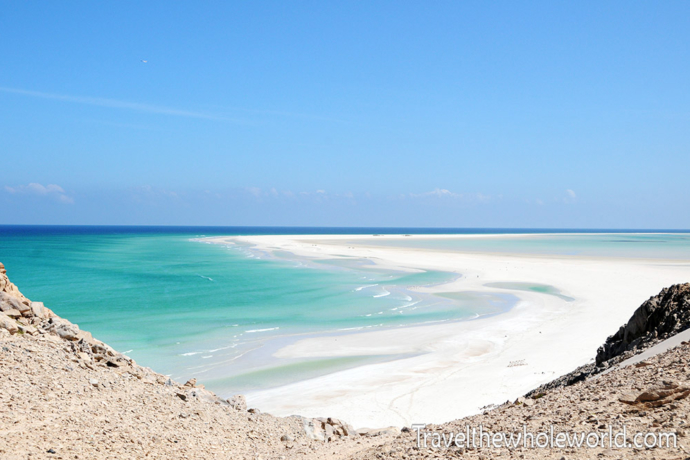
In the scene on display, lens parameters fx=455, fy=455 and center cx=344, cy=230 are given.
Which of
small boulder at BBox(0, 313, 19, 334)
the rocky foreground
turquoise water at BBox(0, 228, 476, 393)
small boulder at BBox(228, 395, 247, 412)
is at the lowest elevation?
turquoise water at BBox(0, 228, 476, 393)

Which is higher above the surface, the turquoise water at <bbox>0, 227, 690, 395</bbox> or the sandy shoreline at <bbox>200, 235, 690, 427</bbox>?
the sandy shoreline at <bbox>200, 235, 690, 427</bbox>

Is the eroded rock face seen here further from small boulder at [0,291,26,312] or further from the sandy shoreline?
small boulder at [0,291,26,312]

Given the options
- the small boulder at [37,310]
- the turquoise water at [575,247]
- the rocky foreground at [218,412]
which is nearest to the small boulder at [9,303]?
the rocky foreground at [218,412]

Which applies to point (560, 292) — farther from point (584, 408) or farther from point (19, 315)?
point (19, 315)

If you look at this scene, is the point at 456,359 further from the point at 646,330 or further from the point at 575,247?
the point at 575,247

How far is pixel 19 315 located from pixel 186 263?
49870 millimetres

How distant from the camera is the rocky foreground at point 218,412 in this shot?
5340 millimetres

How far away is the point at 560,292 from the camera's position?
30875 mm

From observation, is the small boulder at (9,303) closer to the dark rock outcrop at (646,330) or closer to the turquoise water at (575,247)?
the dark rock outcrop at (646,330)

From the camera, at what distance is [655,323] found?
31.6 feet

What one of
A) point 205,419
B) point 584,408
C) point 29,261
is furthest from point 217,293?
point 29,261

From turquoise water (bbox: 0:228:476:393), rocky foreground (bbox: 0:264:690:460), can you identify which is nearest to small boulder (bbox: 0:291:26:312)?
rocky foreground (bbox: 0:264:690:460)

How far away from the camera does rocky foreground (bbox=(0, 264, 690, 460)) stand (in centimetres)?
534

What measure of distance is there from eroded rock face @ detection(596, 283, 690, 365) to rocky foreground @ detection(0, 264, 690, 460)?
32 mm
